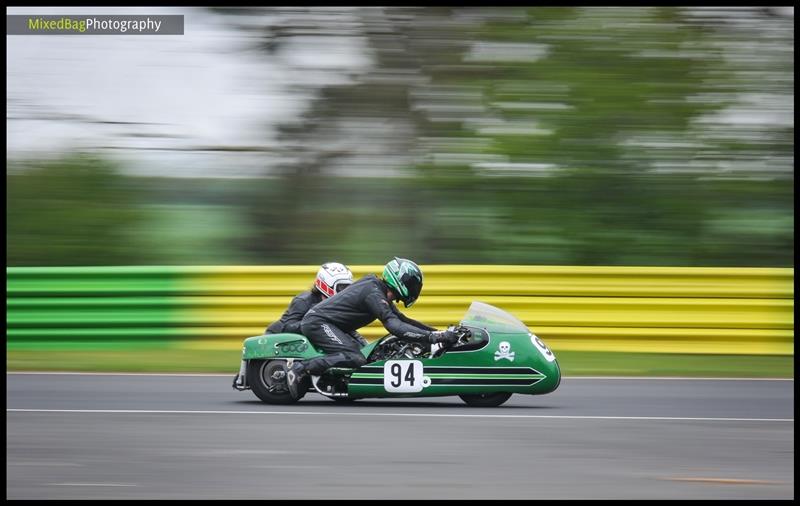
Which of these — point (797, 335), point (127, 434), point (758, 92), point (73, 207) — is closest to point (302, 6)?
→ point (73, 207)

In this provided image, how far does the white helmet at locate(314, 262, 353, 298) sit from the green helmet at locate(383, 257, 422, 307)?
898mm

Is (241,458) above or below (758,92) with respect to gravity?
below

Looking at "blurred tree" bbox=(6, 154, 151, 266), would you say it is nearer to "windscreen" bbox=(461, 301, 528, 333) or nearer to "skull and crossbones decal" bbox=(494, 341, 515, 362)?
"windscreen" bbox=(461, 301, 528, 333)

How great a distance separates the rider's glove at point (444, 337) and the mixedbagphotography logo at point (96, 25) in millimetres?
8298

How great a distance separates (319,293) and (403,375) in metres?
1.53

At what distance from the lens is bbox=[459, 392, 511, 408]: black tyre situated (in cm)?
968

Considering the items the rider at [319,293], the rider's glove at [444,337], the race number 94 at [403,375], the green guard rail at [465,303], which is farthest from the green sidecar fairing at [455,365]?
the green guard rail at [465,303]

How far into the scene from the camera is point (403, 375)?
949cm

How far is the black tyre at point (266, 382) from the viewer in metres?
9.77

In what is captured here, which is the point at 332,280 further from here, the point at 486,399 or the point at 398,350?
the point at 486,399

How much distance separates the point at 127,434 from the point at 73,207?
30.7 feet

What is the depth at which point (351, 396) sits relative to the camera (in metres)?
9.62

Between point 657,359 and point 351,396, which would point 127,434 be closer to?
point 351,396

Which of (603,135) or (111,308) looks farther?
(603,135)
